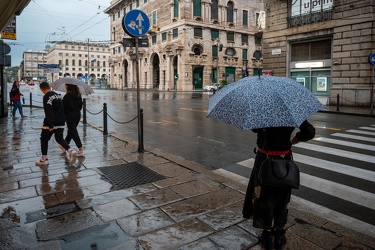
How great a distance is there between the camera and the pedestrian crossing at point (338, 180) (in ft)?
13.9

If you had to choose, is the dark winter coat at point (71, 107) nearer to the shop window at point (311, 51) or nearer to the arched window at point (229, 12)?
the shop window at point (311, 51)

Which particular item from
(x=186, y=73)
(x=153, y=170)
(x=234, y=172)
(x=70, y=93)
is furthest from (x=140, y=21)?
(x=186, y=73)

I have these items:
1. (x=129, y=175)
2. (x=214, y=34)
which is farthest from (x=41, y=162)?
(x=214, y=34)

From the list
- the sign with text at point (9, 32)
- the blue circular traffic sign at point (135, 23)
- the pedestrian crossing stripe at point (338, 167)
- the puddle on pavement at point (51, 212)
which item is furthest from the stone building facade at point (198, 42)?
the puddle on pavement at point (51, 212)

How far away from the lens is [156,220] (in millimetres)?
3811

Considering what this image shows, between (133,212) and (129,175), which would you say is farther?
(129,175)

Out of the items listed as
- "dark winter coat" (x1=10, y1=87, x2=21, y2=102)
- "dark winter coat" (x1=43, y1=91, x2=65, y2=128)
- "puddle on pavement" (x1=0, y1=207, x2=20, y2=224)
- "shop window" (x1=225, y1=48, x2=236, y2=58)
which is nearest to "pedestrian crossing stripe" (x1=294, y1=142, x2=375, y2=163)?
"dark winter coat" (x1=43, y1=91, x2=65, y2=128)

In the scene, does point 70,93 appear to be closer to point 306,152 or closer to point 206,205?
point 206,205

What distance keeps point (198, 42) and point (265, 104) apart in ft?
163

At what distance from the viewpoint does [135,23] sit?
6969 millimetres

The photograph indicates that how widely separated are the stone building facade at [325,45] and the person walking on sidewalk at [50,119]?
666 inches

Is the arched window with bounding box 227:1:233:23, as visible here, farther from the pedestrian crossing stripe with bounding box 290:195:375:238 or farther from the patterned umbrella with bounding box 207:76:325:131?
the patterned umbrella with bounding box 207:76:325:131

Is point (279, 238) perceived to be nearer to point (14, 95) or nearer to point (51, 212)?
point (51, 212)

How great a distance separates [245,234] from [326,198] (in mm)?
1994
